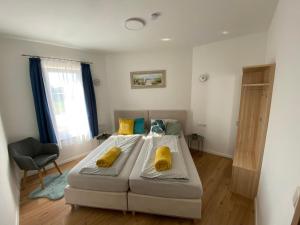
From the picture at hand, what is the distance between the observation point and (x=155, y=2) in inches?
59.4

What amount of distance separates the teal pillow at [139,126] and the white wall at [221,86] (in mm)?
1247

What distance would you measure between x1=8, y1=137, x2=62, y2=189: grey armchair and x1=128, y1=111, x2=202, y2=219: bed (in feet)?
5.26

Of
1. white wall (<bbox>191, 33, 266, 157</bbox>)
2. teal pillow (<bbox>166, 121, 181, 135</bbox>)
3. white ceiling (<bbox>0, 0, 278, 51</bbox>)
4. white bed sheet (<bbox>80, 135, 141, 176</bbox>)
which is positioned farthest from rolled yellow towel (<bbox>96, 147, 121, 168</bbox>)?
white wall (<bbox>191, 33, 266, 157</bbox>)

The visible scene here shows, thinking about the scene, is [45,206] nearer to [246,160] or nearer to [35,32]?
[35,32]

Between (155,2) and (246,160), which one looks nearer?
(155,2)

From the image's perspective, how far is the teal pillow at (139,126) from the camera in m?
3.47

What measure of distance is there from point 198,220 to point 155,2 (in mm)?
2542

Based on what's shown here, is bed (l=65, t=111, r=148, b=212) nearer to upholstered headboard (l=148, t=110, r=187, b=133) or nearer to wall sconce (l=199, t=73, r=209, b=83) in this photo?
upholstered headboard (l=148, t=110, r=187, b=133)

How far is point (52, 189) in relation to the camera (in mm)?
2410

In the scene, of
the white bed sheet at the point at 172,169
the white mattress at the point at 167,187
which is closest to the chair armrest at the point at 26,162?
the white mattress at the point at 167,187

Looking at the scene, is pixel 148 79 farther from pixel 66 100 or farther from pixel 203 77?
pixel 66 100

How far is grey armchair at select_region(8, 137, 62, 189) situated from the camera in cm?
226

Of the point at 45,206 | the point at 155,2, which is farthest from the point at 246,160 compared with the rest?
the point at 45,206

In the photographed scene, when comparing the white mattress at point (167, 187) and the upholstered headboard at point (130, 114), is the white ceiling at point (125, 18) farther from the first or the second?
the white mattress at point (167, 187)
